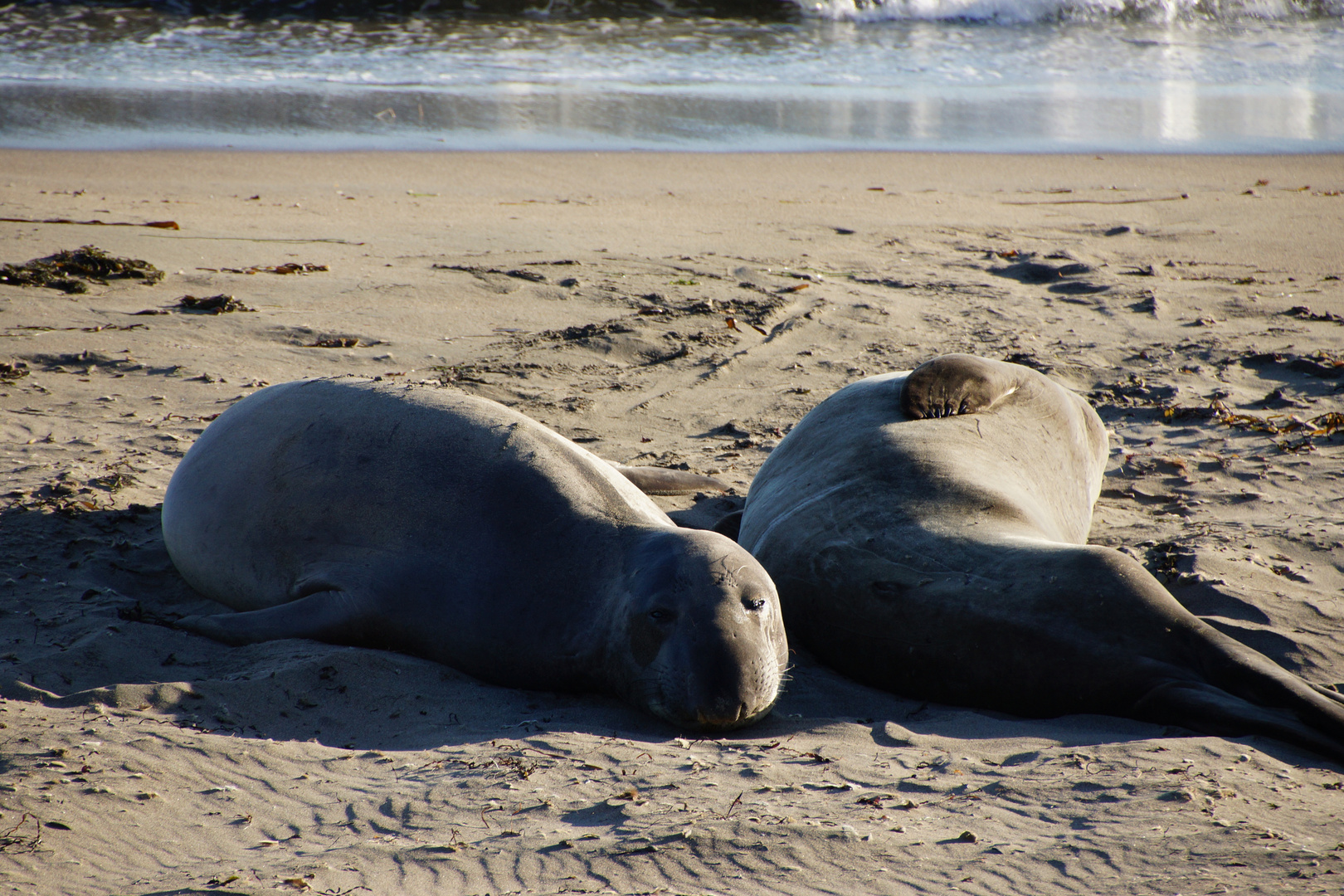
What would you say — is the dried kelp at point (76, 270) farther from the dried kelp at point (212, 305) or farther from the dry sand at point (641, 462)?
the dried kelp at point (212, 305)

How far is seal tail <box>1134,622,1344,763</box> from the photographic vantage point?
9.77ft

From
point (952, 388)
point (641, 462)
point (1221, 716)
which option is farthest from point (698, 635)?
point (641, 462)

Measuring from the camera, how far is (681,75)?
18203 mm

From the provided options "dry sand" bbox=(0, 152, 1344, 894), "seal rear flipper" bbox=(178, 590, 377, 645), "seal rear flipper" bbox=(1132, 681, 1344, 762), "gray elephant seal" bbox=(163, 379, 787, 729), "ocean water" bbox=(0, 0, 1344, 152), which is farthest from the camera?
"ocean water" bbox=(0, 0, 1344, 152)

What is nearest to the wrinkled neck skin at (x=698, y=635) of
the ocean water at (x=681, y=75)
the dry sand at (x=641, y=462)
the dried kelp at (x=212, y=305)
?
the dry sand at (x=641, y=462)

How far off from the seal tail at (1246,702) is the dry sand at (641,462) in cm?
8

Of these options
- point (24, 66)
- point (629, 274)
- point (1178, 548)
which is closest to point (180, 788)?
point (1178, 548)

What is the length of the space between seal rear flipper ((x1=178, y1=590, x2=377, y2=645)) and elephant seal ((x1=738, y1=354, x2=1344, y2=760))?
1.37 meters

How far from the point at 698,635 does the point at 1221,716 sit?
143 centimetres

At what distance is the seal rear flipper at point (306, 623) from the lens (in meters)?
3.47

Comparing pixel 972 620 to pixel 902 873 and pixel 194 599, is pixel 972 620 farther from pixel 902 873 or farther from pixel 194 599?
pixel 194 599

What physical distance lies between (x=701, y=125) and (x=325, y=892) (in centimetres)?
1297

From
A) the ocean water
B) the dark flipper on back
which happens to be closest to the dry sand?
the dark flipper on back

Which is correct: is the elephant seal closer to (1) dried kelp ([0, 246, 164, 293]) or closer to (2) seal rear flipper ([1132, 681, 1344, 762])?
(2) seal rear flipper ([1132, 681, 1344, 762])
